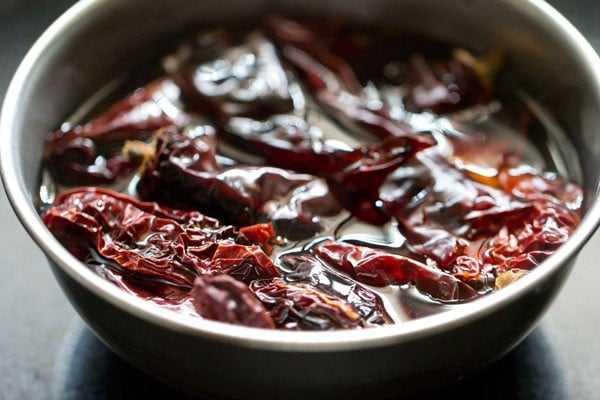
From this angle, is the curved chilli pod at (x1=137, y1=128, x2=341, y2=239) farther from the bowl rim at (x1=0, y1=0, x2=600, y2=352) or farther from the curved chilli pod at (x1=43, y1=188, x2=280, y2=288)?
the bowl rim at (x1=0, y1=0, x2=600, y2=352)

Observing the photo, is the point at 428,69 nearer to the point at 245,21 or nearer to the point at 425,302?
the point at 245,21

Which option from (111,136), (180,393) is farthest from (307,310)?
(111,136)

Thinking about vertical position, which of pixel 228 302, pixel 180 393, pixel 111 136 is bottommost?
pixel 180 393

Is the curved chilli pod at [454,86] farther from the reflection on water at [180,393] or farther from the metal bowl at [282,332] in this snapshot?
the reflection on water at [180,393]

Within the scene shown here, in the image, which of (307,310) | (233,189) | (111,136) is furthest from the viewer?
(111,136)

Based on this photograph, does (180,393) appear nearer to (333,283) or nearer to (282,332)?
(333,283)

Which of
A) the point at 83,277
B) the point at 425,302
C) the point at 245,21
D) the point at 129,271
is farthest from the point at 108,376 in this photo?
the point at 245,21

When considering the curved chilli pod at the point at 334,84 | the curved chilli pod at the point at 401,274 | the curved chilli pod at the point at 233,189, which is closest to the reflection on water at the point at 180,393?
the curved chilli pod at the point at 401,274

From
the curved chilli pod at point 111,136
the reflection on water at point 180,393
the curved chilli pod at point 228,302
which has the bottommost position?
the reflection on water at point 180,393
